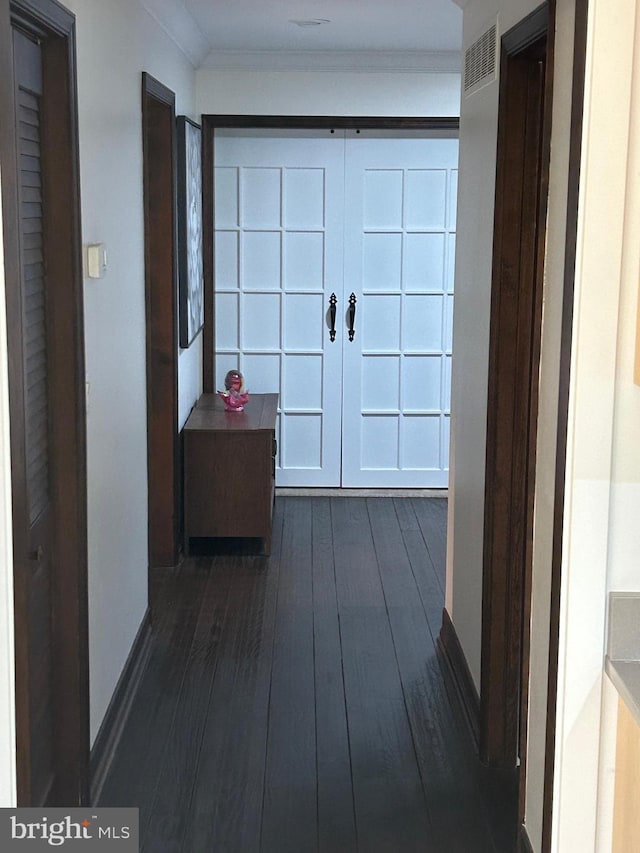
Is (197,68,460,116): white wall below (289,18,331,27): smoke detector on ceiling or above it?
below

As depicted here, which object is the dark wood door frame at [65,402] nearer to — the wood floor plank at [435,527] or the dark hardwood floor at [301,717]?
the dark hardwood floor at [301,717]

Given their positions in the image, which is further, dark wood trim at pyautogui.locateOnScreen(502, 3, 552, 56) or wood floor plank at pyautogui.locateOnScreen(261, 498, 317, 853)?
wood floor plank at pyautogui.locateOnScreen(261, 498, 317, 853)

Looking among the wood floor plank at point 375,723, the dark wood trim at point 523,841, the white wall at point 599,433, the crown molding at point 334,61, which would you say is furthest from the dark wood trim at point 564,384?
the crown molding at point 334,61

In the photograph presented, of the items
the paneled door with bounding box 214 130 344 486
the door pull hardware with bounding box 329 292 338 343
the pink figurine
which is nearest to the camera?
the pink figurine

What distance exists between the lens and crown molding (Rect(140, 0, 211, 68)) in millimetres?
4383

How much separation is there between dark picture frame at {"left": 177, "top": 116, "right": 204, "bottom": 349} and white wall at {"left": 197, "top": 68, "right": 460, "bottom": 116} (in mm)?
305

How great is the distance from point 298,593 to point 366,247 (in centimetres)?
245

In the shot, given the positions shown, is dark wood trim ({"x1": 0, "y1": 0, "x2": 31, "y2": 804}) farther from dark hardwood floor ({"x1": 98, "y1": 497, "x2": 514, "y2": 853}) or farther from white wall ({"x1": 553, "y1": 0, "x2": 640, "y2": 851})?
white wall ({"x1": 553, "y1": 0, "x2": 640, "y2": 851})

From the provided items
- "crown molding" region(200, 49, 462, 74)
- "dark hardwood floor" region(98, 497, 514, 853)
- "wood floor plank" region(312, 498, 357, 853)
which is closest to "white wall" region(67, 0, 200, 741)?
"dark hardwood floor" region(98, 497, 514, 853)

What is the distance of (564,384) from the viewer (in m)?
2.25

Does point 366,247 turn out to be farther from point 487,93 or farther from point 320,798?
point 320,798

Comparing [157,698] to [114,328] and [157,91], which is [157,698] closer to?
[114,328]

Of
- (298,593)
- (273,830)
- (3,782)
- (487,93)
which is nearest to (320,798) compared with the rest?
(273,830)

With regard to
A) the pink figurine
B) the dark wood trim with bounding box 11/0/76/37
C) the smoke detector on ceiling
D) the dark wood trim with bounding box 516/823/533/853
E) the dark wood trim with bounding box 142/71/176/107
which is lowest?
the dark wood trim with bounding box 516/823/533/853
